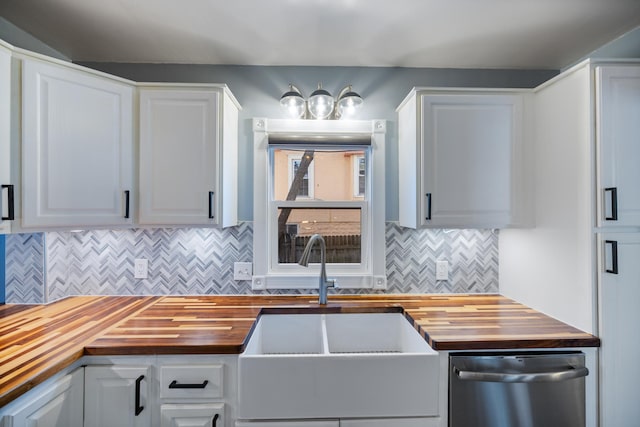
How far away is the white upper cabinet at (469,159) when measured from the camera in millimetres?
1736

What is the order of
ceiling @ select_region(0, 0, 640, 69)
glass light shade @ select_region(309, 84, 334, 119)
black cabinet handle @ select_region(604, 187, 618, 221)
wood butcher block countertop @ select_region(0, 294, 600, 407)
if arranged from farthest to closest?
glass light shade @ select_region(309, 84, 334, 119) → ceiling @ select_region(0, 0, 640, 69) → black cabinet handle @ select_region(604, 187, 618, 221) → wood butcher block countertop @ select_region(0, 294, 600, 407)

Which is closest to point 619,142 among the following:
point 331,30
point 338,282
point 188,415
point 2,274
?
point 331,30

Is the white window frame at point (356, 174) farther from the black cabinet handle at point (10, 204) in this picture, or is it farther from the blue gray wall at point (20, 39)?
the blue gray wall at point (20, 39)

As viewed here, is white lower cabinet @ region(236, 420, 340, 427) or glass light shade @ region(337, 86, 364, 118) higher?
glass light shade @ region(337, 86, 364, 118)

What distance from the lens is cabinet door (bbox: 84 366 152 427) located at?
4.18ft

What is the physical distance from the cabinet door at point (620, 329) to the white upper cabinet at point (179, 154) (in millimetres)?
1837

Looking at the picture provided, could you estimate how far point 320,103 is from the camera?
1971 millimetres

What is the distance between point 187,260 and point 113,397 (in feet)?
2.90

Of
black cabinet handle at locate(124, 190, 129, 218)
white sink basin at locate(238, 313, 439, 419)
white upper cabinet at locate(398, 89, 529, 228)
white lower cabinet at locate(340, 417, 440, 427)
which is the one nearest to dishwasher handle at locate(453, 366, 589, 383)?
white sink basin at locate(238, 313, 439, 419)

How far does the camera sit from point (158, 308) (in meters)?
1.81

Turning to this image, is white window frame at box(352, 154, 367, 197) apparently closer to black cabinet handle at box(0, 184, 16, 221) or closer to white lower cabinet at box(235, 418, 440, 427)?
white lower cabinet at box(235, 418, 440, 427)

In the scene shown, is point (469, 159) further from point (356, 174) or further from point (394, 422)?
point (394, 422)

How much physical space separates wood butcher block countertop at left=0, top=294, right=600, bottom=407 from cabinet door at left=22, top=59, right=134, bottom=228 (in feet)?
1.62

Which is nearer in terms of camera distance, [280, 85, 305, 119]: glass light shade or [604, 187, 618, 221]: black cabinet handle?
[604, 187, 618, 221]: black cabinet handle
